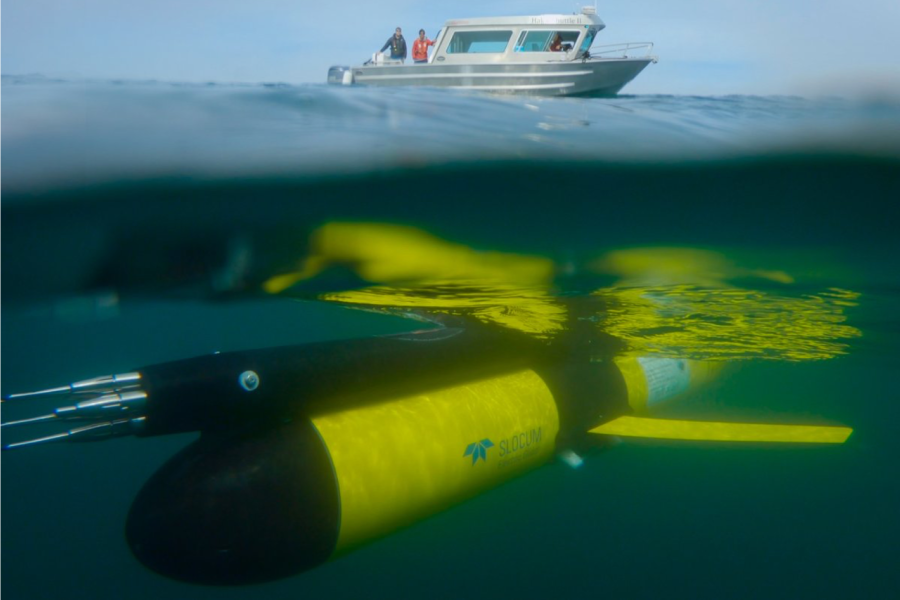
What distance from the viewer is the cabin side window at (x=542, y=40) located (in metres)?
11.5

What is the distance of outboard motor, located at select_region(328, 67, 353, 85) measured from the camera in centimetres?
786

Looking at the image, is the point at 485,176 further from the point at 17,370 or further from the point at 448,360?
the point at 17,370

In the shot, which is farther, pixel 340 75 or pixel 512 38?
pixel 512 38

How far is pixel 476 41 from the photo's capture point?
40.6ft

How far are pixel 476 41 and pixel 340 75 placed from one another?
5.20m

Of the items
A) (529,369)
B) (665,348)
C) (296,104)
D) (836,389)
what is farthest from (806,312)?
(836,389)

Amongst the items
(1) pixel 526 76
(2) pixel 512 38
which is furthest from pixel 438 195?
(2) pixel 512 38

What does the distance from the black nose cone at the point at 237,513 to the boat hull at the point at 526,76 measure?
6.10m

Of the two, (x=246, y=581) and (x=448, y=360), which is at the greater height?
(x=448, y=360)

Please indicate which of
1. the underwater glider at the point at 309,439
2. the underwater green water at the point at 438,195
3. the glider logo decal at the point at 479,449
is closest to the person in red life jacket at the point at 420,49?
the underwater green water at the point at 438,195

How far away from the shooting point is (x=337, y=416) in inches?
207

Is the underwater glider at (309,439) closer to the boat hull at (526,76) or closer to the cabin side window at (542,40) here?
the boat hull at (526,76)

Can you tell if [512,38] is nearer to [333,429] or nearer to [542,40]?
[542,40]

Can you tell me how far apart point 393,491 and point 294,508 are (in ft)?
2.84
